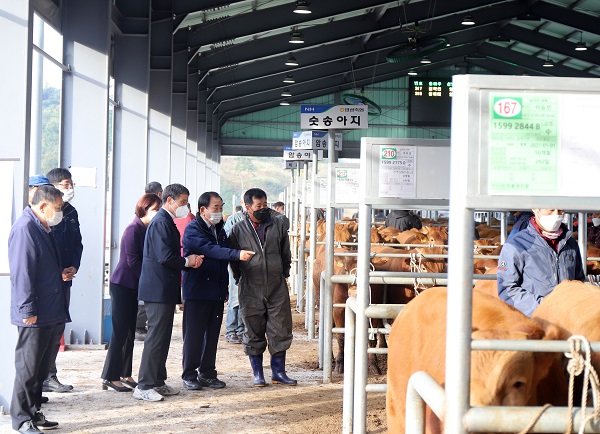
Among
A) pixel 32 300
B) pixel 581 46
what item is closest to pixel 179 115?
pixel 581 46

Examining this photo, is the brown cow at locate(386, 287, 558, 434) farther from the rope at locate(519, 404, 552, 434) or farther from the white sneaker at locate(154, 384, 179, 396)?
the white sneaker at locate(154, 384, 179, 396)

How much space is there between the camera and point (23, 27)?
8.27 meters

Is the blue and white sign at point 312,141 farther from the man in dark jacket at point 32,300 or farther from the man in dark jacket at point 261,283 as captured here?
the man in dark jacket at point 32,300

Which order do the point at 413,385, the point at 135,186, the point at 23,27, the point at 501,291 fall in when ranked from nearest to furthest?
the point at 413,385 < the point at 501,291 < the point at 23,27 < the point at 135,186

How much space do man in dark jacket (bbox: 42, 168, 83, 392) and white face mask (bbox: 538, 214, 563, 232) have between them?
555 cm

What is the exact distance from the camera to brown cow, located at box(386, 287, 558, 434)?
2.93 metres

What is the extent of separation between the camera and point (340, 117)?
1153 centimetres

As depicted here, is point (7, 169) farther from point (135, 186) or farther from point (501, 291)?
point (135, 186)

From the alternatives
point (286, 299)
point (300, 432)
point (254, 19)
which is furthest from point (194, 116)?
point (300, 432)

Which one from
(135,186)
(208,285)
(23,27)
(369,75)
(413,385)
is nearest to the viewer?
(413,385)

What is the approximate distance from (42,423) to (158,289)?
1.86 m

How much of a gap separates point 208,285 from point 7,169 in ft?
8.37

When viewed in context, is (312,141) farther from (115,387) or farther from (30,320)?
(30,320)

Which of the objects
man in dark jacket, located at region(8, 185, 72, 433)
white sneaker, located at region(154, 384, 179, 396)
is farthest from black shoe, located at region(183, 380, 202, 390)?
man in dark jacket, located at region(8, 185, 72, 433)
